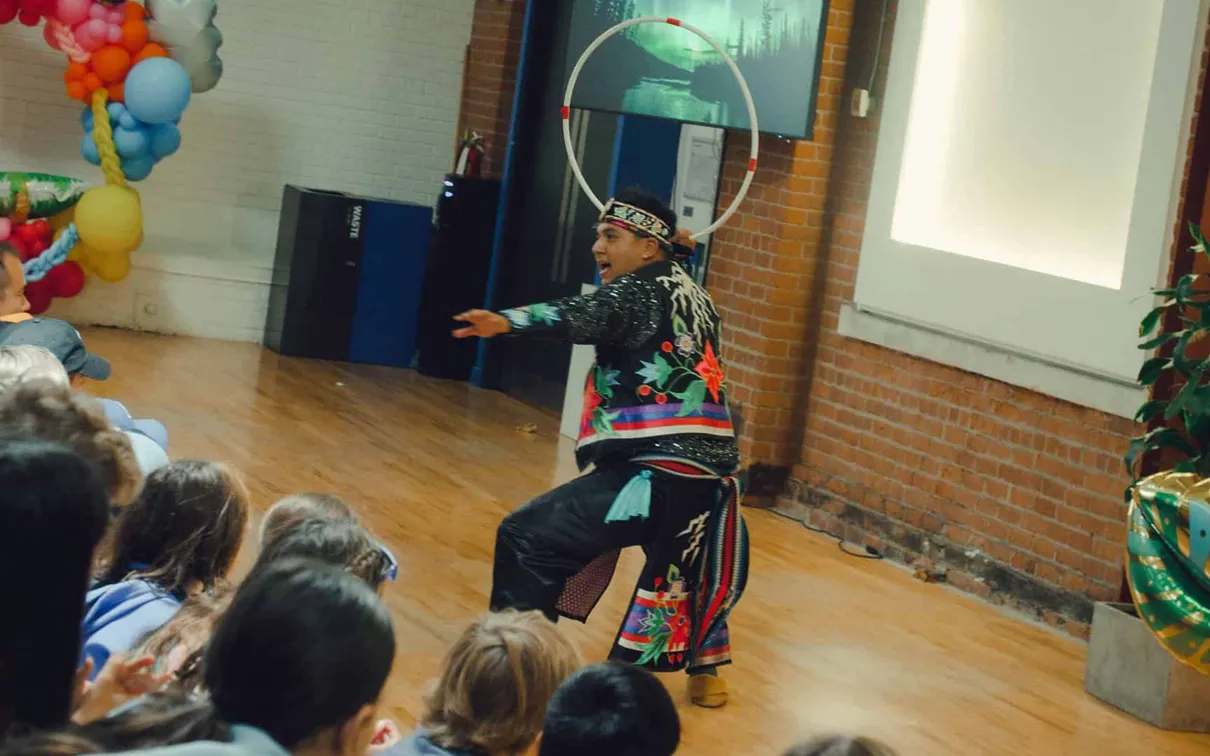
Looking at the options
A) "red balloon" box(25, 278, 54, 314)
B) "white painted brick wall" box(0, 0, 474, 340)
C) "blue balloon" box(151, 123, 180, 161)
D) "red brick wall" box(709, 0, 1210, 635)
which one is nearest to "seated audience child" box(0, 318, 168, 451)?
"red brick wall" box(709, 0, 1210, 635)

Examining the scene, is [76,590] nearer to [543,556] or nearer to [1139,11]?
[543,556]

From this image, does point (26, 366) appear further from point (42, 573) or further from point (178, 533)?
point (42, 573)

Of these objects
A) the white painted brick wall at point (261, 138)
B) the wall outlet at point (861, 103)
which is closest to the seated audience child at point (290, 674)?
the wall outlet at point (861, 103)

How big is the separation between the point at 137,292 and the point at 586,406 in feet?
18.9

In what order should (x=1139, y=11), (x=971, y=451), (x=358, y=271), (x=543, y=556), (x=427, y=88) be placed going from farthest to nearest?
(x=427, y=88), (x=358, y=271), (x=971, y=451), (x=1139, y=11), (x=543, y=556)

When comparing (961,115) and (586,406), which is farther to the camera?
(961,115)

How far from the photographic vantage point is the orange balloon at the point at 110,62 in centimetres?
783

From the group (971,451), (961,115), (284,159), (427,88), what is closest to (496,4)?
(427,88)

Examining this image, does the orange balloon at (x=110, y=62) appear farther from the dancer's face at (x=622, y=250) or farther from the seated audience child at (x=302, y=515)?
the seated audience child at (x=302, y=515)

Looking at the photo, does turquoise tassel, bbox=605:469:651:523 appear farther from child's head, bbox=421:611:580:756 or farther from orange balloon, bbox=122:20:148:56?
orange balloon, bbox=122:20:148:56

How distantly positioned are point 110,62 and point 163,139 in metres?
0.48

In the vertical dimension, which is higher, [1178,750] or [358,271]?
[358,271]

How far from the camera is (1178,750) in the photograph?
4602 mm

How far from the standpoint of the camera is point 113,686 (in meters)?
2.03
